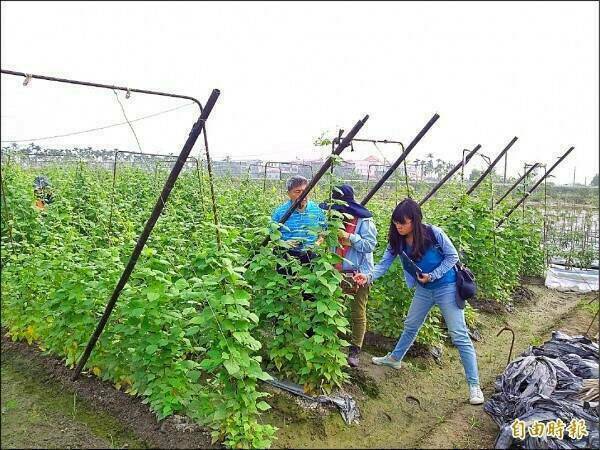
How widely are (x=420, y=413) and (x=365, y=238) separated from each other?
5.85ft

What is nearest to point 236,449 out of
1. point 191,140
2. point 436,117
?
point 191,140

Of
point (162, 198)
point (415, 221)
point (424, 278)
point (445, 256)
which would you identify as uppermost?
point (162, 198)

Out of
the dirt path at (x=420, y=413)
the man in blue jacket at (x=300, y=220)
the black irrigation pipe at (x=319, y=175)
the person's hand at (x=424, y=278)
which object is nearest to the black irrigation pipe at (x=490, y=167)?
the dirt path at (x=420, y=413)

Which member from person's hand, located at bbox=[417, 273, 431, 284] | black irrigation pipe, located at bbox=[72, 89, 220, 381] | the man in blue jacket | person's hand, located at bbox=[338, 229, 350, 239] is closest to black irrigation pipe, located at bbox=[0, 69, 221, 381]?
black irrigation pipe, located at bbox=[72, 89, 220, 381]

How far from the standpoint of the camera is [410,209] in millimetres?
4574

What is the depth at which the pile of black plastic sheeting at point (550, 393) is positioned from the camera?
3.87 metres

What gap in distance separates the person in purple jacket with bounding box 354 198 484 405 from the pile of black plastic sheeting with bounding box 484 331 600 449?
40 centimetres

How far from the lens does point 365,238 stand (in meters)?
5.10

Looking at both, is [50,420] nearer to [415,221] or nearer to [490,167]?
[415,221]

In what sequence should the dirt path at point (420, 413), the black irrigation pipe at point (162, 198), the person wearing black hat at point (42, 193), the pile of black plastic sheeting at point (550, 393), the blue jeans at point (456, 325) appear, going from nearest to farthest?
the pile of black plastic sheeting at point (550, 393)
the black irrigation pipe at point (162, 198)
the dirt path at point (420, 413)
the blue jeans at point (456, 325)
the person wearing black hat at point (42, 193)

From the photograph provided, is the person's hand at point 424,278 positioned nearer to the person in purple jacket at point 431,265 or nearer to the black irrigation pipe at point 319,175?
the person in purple jacket at point 431,265

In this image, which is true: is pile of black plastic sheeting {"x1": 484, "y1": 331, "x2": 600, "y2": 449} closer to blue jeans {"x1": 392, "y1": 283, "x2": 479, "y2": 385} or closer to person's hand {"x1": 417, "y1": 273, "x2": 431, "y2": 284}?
blue jeans {"x1": 392, "y1": 283, "x2": 479, "y2": 385}

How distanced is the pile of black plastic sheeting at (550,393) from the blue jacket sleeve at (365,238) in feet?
5.83

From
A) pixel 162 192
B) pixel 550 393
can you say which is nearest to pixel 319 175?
pixel 162 192
